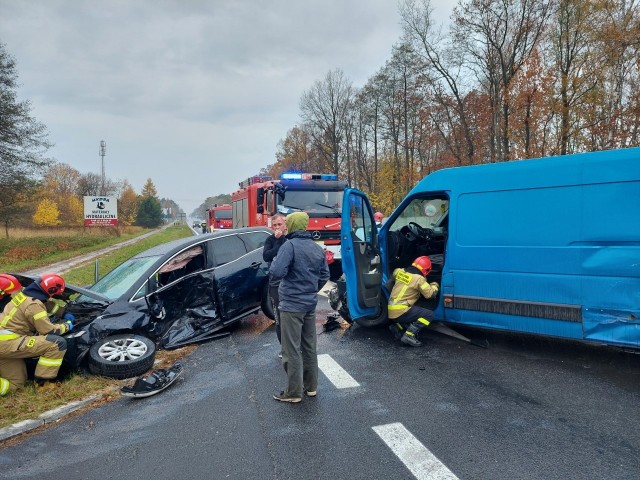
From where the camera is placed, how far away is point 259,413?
3.80 m

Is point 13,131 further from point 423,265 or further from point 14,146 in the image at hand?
point 423,265

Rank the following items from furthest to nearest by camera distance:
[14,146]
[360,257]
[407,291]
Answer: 1. [14,146]
2. [360,257]
3. [407,291]

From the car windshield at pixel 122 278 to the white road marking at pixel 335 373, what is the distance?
266cm

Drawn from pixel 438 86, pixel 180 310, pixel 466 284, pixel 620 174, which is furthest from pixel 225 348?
pixel 438 86

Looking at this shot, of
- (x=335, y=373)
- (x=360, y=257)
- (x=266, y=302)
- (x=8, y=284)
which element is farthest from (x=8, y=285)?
(x=360, y=257)

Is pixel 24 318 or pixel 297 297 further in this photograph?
pixel 24 318

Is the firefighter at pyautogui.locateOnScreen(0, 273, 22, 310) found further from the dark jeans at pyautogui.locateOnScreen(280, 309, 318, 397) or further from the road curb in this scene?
the dark jeans at pyautogui.locateOnScreen(280, 309, 318, 397)

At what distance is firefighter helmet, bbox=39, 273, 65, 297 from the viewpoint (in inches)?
185

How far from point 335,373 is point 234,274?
2363 mm

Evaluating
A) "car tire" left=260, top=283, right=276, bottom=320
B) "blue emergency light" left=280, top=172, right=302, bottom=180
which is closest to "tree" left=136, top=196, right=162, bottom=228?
"blue emergency light" left=280, top=172, right=302, bottom=180

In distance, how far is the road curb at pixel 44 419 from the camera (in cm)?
361

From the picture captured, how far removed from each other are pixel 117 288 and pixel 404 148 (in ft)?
109

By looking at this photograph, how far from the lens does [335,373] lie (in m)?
4.73

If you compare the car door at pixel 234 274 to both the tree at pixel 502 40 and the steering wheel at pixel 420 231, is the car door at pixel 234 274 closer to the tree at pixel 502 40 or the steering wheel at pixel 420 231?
the steering wheel at pixel 420 231
